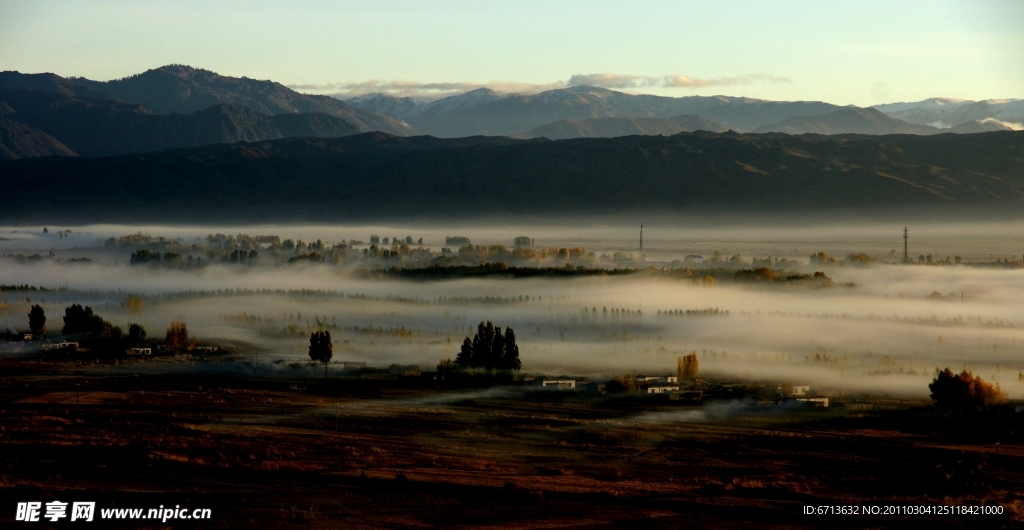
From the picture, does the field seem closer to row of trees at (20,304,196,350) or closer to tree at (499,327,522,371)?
row of trees at (20,304,196,350)

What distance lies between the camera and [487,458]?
69625 millimetres

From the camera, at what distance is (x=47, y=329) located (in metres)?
156

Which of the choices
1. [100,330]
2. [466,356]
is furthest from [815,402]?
[100,330]

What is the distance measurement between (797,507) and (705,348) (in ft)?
276

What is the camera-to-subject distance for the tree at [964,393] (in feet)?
308

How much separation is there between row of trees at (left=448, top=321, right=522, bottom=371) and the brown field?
15068 millimetres

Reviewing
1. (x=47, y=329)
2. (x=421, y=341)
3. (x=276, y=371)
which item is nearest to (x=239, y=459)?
(x=276, y=371)

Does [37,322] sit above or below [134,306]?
below

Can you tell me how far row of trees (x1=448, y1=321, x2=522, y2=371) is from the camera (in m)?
118

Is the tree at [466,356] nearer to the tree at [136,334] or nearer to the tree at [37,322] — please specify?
the tree at [136,334]

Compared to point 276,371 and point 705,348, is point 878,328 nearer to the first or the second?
point 705,348

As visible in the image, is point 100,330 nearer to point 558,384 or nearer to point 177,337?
point 177,337

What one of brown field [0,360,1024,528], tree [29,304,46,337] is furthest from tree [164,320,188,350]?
brown field [0,360,1024,528]

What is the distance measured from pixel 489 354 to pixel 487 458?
160 ft
